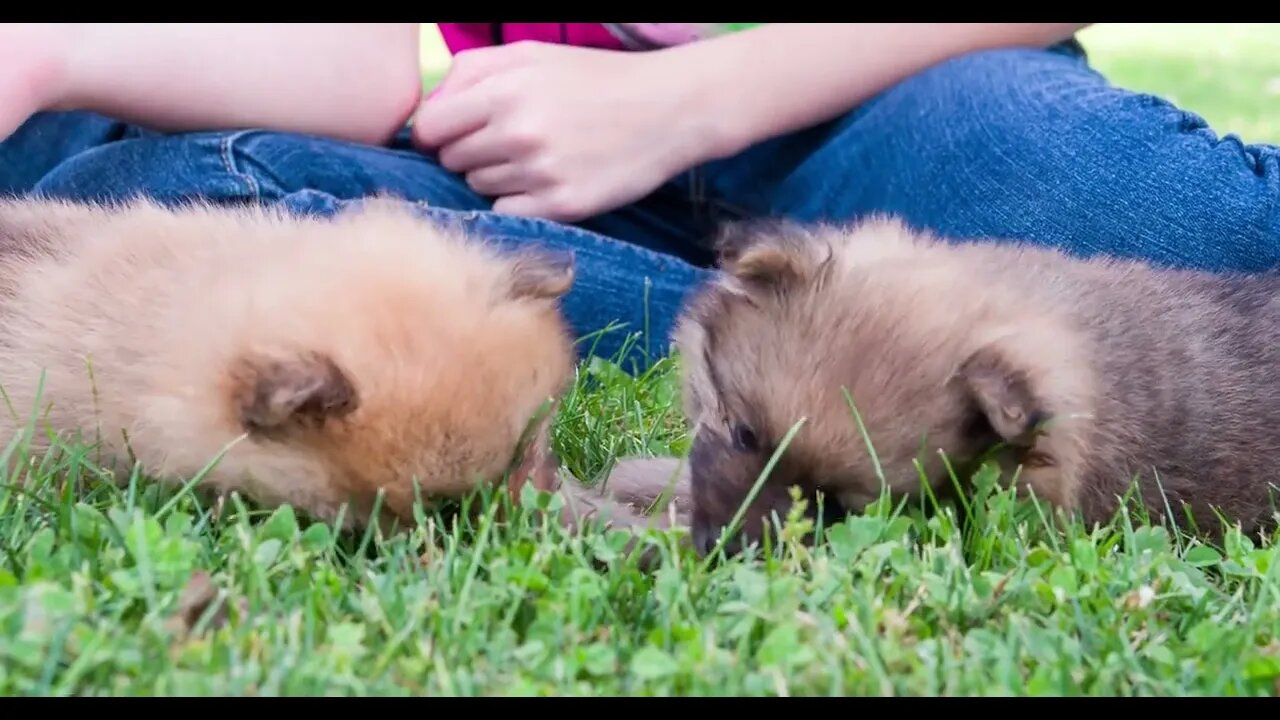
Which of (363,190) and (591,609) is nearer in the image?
(591,609)

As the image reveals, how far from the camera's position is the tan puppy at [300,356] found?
84.3 inches

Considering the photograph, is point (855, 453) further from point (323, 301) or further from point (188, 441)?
point (188, 441)

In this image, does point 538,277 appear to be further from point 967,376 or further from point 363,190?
point 363,190

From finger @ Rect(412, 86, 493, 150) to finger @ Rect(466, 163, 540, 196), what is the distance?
13 cm

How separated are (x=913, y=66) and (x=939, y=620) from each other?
2535 millimetres

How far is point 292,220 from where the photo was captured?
9.16 ft

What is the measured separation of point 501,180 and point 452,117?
0.76 feet

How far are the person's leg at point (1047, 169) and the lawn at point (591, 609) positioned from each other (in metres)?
1.28

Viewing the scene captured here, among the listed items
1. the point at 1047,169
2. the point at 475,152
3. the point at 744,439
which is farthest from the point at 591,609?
the point at 1047,169

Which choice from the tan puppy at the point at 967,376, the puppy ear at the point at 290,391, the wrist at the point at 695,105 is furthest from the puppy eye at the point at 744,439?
the wrist at the point at 695,105

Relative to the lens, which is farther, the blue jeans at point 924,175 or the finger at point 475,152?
the finger at point 475,152

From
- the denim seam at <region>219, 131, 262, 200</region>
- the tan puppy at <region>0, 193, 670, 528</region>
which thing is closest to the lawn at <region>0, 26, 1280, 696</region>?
the tan puppy at <region>0, 193, 670, 528</region>

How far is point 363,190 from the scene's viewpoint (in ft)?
11.6

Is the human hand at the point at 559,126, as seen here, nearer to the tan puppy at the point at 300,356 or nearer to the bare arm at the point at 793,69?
the bare arm at the point at 793,69
